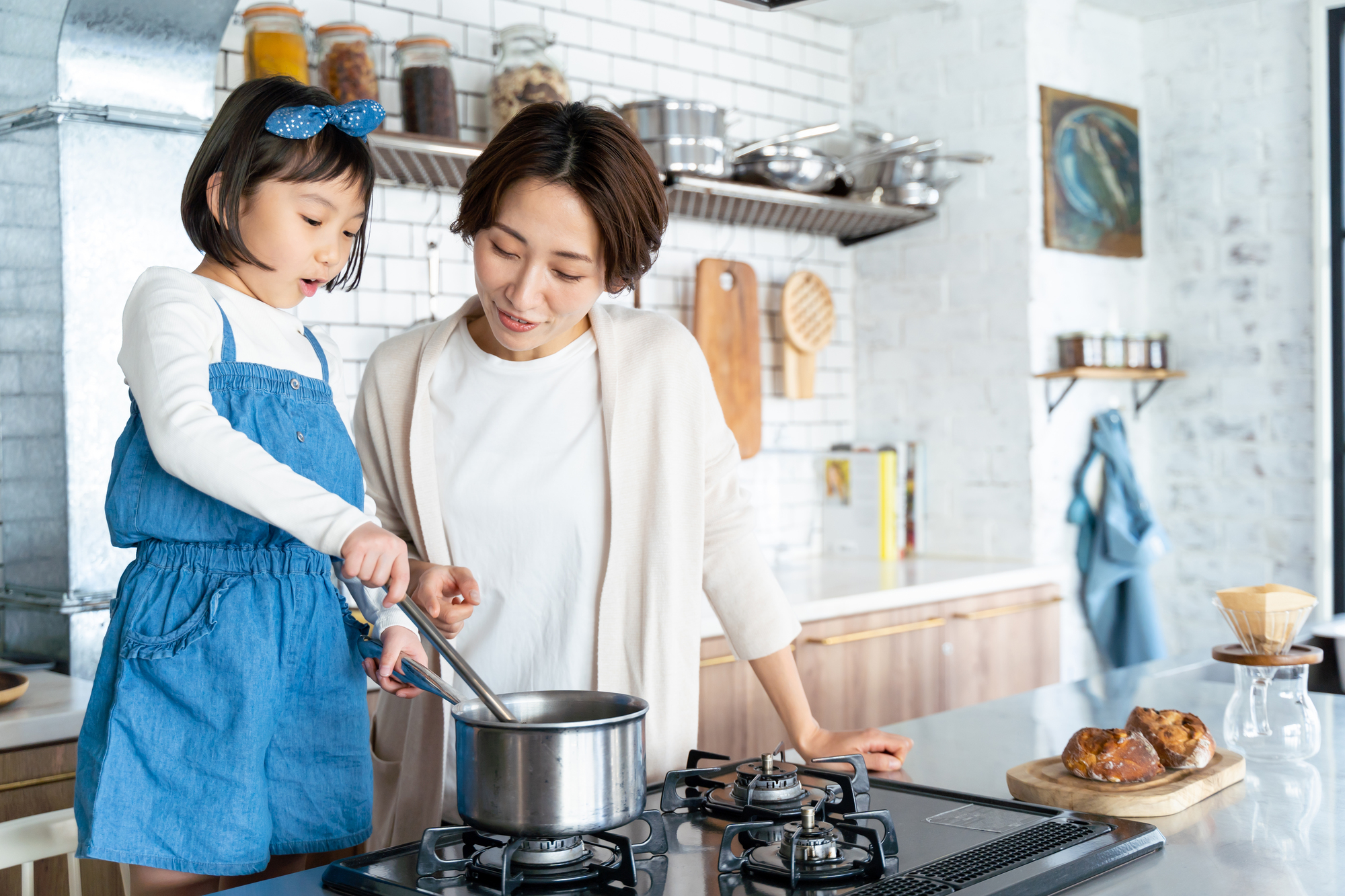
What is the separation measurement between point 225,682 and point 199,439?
256 mm

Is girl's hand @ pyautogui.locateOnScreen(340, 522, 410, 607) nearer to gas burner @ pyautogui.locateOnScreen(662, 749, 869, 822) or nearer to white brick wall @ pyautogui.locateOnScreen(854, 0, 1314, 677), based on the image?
gas burner @ pyautogui.locateOnScreen(662, 749, 869, 822)

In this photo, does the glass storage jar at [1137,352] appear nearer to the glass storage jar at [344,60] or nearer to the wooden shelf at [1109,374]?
the wooden shelf at [1109,374]

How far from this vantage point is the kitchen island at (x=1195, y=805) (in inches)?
43.0

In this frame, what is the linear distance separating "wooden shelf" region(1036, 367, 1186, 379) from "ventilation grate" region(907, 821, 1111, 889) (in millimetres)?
2870

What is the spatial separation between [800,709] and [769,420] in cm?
258

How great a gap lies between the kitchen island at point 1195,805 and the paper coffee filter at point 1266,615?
0.48 ft

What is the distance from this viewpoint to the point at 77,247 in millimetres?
2346

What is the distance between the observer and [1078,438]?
164 inches

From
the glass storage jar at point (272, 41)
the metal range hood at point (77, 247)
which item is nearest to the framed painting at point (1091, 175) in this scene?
the glass storage jar at point (272, 41)

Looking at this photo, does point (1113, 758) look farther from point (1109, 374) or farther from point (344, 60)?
point (1109, 374)

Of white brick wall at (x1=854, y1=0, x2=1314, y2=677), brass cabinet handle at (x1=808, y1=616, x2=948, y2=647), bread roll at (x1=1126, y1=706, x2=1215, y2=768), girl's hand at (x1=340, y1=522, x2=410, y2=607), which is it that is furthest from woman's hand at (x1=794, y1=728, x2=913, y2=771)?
white brick wall at (x1=854, y1=0, x2=1314, y2=677)

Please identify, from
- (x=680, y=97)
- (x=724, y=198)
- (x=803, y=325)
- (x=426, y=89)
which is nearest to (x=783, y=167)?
(x=724, y=198)

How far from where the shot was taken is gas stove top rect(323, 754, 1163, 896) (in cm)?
103

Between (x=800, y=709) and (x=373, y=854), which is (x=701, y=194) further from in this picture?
(x=373, y=854)
